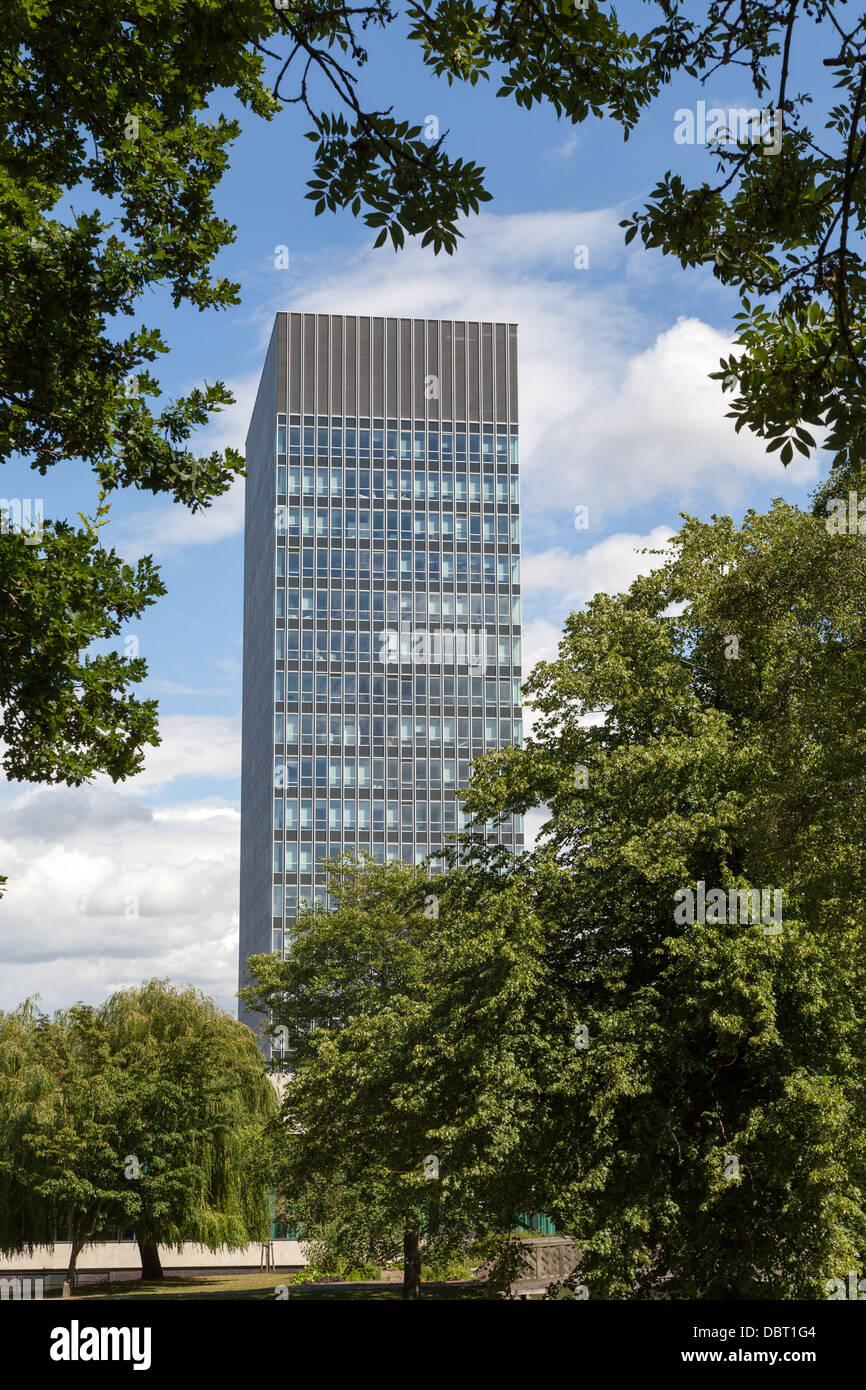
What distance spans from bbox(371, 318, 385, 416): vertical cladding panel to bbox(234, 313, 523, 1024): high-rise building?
13 cm

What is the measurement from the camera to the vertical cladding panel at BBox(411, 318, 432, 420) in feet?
383

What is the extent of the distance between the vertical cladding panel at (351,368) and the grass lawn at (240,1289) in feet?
259

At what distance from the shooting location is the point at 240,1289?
1875 inches

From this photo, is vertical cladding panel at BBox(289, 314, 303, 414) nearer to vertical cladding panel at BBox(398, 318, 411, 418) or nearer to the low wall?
vertical cladding panel at BBox(398, 318, 411, 418)

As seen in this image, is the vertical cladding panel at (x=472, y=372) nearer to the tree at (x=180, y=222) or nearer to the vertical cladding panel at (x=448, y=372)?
the vertical cladding panel at (x=448, y=372)

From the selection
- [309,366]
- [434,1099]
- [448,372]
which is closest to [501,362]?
[448,372]

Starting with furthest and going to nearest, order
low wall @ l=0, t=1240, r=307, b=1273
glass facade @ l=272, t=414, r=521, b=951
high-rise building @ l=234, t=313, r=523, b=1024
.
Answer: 1. high-rise building @ l=234, t=313, r=523, b=1024
2. glass facade @ l=272, t=414, r=521, b=951
3. low wall @ l=0, t=1240, r=307, b=1273

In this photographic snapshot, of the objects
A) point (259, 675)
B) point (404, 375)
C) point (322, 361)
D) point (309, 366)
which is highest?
point (322, 361)

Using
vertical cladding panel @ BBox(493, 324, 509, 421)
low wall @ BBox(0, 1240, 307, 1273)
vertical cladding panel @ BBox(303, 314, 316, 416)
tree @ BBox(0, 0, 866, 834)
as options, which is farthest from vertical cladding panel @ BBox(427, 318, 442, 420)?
tree @ BBox(0, 0, 866, 834)

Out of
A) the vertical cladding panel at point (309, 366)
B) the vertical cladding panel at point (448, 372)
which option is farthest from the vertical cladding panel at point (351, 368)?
the vertical cladding panel at point (448, 372)

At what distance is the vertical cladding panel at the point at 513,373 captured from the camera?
118125mm

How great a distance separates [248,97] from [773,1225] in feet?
55.9

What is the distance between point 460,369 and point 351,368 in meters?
9.93

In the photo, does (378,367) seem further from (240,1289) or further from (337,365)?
(240,1289)
